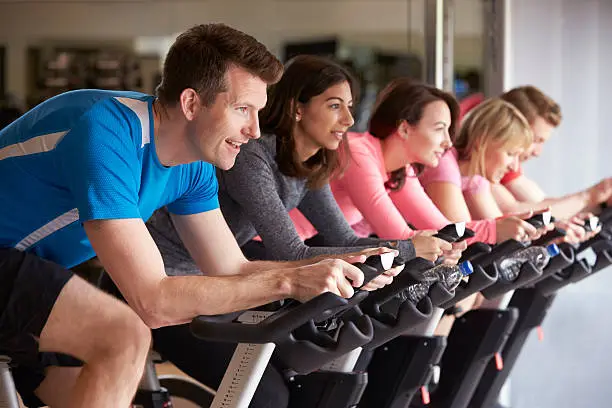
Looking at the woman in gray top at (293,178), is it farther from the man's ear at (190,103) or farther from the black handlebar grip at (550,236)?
the man's ear at (190,103)

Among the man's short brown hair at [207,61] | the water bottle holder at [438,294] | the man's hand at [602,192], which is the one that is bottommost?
the man's hand at [602,192]

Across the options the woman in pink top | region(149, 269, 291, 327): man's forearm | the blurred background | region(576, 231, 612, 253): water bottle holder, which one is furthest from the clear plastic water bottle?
the blurred background

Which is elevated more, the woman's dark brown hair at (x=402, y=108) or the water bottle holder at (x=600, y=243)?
the woman's dark brown hair at (x=402, y=108)

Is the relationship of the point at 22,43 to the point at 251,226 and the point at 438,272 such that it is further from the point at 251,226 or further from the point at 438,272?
the point at 438,272

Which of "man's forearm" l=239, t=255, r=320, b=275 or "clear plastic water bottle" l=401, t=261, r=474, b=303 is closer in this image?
"clear plastic water bottle" l=401, t=261, r=474, b=303

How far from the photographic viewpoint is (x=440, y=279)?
266cm

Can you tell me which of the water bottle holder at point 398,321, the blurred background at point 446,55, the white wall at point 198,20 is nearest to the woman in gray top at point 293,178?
the water bottle holder at point 398,321

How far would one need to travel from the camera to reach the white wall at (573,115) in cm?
593

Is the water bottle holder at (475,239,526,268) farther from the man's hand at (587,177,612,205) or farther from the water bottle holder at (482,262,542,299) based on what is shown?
the man's hand at (587,177,612,205)

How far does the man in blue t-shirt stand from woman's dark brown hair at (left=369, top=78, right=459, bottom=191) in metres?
1.43

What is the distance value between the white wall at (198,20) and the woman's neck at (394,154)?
4.10m

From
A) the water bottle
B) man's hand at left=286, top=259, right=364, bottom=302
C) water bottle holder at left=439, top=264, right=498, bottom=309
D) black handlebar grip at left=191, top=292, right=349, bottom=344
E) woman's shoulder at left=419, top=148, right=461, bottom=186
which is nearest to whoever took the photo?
black handlebar grip at left=191, top=292, right=349, bottom=344

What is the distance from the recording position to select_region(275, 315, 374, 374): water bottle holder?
2.08 meters

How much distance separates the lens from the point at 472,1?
6328mm
